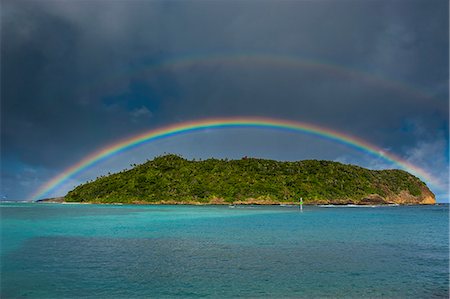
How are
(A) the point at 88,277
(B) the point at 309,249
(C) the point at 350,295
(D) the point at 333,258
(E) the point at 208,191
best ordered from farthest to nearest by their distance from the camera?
(E) the point at 208,191 < (B) the point at 309,249 < (D) the point at 333,258 < (A) the point at 88,277 < (C) the point at 350,295

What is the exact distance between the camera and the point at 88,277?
23.0m

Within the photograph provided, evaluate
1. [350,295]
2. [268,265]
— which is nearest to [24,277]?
[268,265]

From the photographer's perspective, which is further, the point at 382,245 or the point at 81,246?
the point at 382,245

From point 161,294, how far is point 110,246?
1935 cm

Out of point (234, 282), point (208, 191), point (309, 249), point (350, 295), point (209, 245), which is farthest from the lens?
point (208, 191)

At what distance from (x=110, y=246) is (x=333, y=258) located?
21532mm

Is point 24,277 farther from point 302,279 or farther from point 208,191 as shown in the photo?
point 208,191

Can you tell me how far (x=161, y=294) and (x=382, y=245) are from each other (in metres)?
28.6

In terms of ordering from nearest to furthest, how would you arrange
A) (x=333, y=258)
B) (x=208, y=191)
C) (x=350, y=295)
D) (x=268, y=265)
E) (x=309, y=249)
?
(x=350, y=295), (x=268, y=265), (x=333, y=258), (x=309, y=249), (x=208, y=191)

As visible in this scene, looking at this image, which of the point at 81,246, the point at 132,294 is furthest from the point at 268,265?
the point at 81,246

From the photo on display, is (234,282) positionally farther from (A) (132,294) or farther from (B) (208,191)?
(B) (208,191)

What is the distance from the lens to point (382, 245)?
39062mm

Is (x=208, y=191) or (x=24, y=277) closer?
(x=24, y=277)

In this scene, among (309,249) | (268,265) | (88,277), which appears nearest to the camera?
(88,277)
